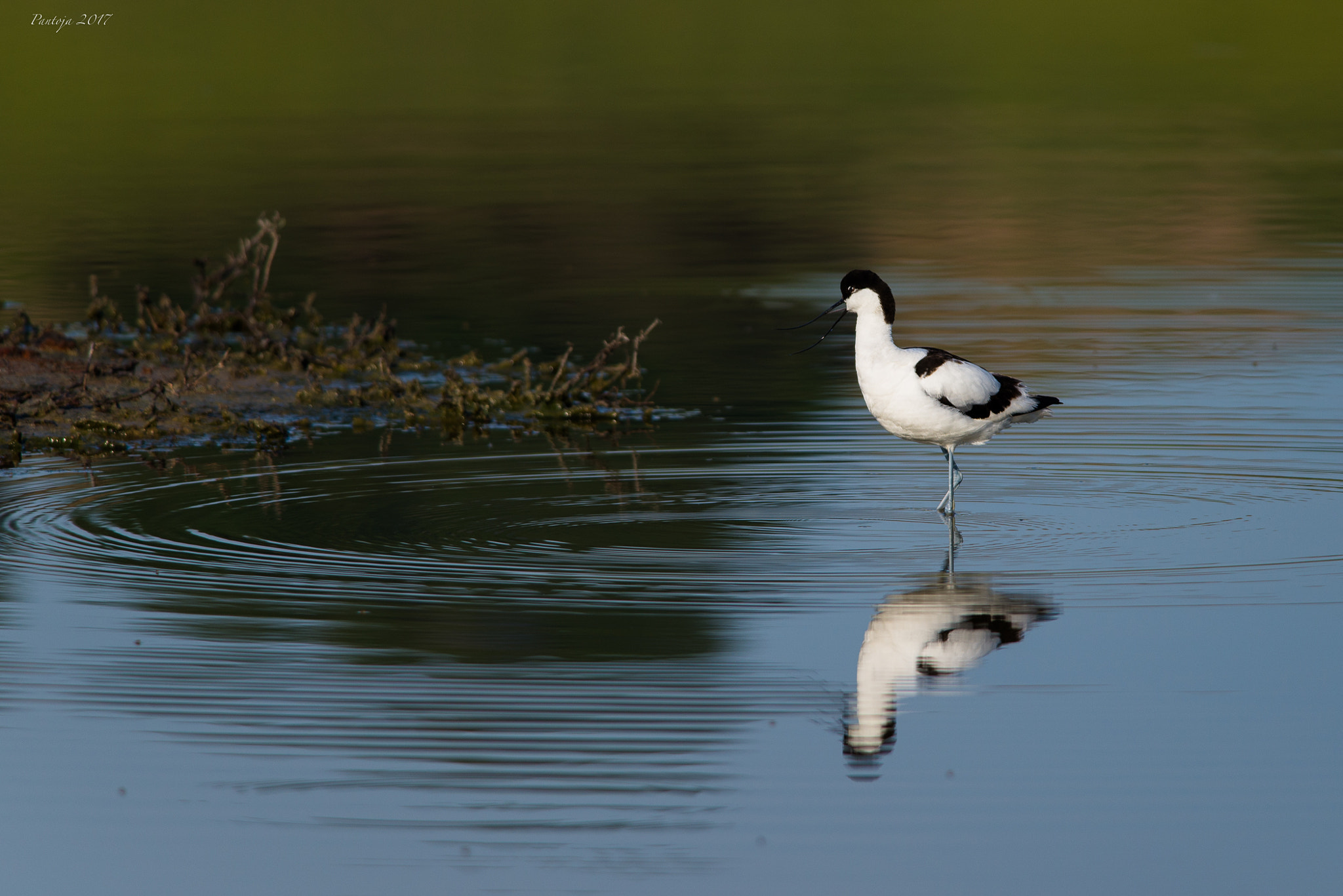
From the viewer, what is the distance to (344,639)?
8.36m

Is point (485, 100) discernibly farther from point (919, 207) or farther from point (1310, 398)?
point (1310, 398)

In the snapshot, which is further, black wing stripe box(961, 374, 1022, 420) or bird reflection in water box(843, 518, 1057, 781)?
black wing stripe box(961, 374, 1022, 420)

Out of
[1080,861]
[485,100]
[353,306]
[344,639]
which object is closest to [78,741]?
[344,639]

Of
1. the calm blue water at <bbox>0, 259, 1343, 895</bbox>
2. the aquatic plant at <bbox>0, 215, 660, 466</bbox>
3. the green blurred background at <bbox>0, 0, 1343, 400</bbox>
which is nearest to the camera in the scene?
the calm blue water at <bbox>0, 259, 1343, 895</bbox>

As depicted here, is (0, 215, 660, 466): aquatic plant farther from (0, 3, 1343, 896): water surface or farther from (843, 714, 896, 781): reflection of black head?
(843, 714, 896, 781): reflection of black head

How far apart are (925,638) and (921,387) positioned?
2839mm

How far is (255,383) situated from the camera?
15523 millimetres

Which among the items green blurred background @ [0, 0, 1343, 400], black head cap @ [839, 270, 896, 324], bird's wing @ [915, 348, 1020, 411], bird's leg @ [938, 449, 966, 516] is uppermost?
green blurred background @ [0, 0, 1343, 400]

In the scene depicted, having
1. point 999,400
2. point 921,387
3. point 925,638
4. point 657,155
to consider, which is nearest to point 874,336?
point 921,387

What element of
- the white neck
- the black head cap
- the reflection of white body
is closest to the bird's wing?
the white neck
